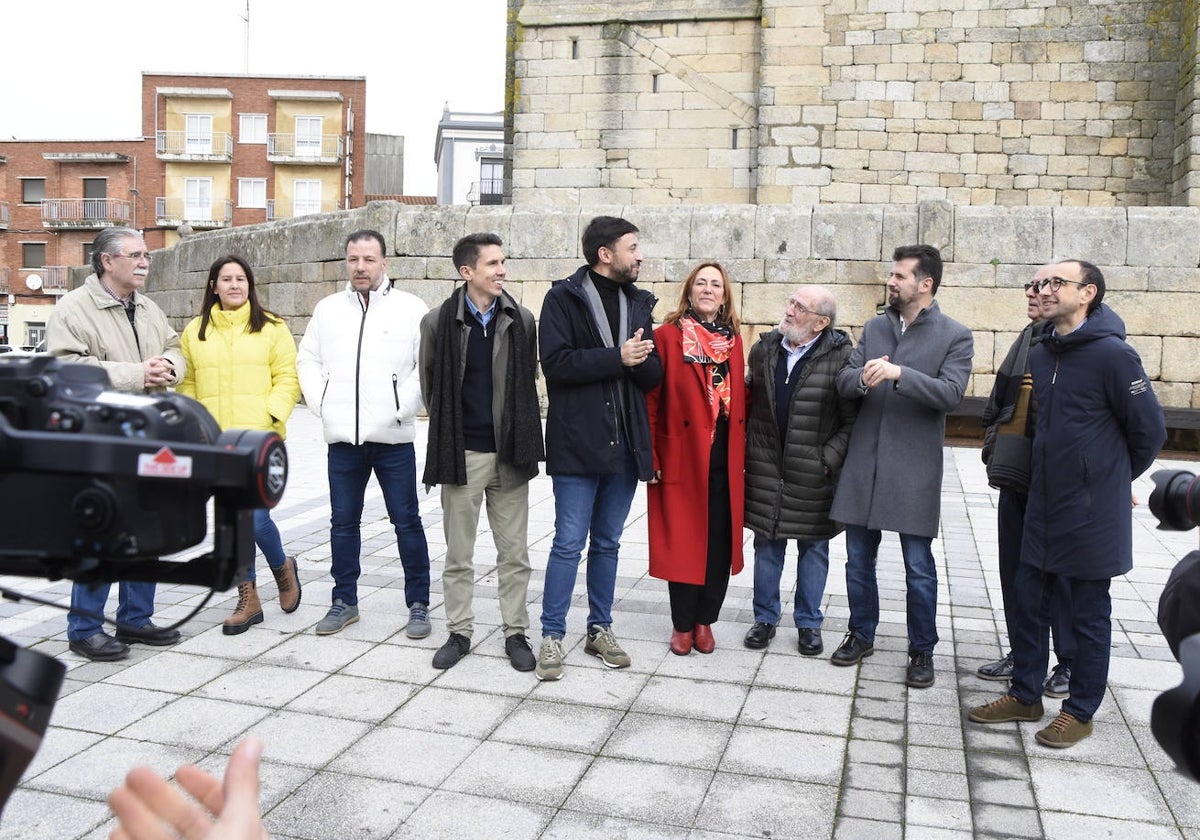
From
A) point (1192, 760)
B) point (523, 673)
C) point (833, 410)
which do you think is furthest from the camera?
point (833, 410)

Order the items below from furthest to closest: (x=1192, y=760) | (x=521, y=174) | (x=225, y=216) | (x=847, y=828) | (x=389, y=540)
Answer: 1. (x=225, y=216)
2. (x=521, y=174)
3. (x=389, y=540)
4. (x=847, y=828)
5. (x=1192, y=760)

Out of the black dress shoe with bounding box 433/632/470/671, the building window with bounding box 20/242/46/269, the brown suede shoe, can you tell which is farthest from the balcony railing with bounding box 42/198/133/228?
the brown suede shoe

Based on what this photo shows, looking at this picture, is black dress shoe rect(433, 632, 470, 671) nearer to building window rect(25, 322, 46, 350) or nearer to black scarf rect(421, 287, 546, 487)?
black scarf rect(421, 287, 546, 487)

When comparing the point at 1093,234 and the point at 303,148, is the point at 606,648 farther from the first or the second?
the point at 303,148

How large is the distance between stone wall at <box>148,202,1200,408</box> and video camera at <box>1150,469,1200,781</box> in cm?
965

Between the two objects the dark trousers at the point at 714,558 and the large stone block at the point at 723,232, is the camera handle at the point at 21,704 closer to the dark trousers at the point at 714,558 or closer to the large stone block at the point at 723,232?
the dark trousers at the point at 714,558

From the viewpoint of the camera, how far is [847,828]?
3.09 meters

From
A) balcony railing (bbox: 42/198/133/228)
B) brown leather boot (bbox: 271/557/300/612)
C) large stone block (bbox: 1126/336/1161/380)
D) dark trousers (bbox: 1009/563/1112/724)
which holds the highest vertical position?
balcony railing (bbox: 42/198/133/228)

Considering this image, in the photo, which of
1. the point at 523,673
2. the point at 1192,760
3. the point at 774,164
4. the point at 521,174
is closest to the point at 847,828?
the point at 523,673

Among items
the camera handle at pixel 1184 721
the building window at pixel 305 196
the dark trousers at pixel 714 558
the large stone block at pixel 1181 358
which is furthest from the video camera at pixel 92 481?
the building window at pixel 305 196

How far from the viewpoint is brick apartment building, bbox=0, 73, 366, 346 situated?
43.6 metres

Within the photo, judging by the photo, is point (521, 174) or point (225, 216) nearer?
point (521, 174)

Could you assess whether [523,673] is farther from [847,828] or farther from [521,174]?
[521,174]

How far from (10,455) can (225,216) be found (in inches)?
1813
